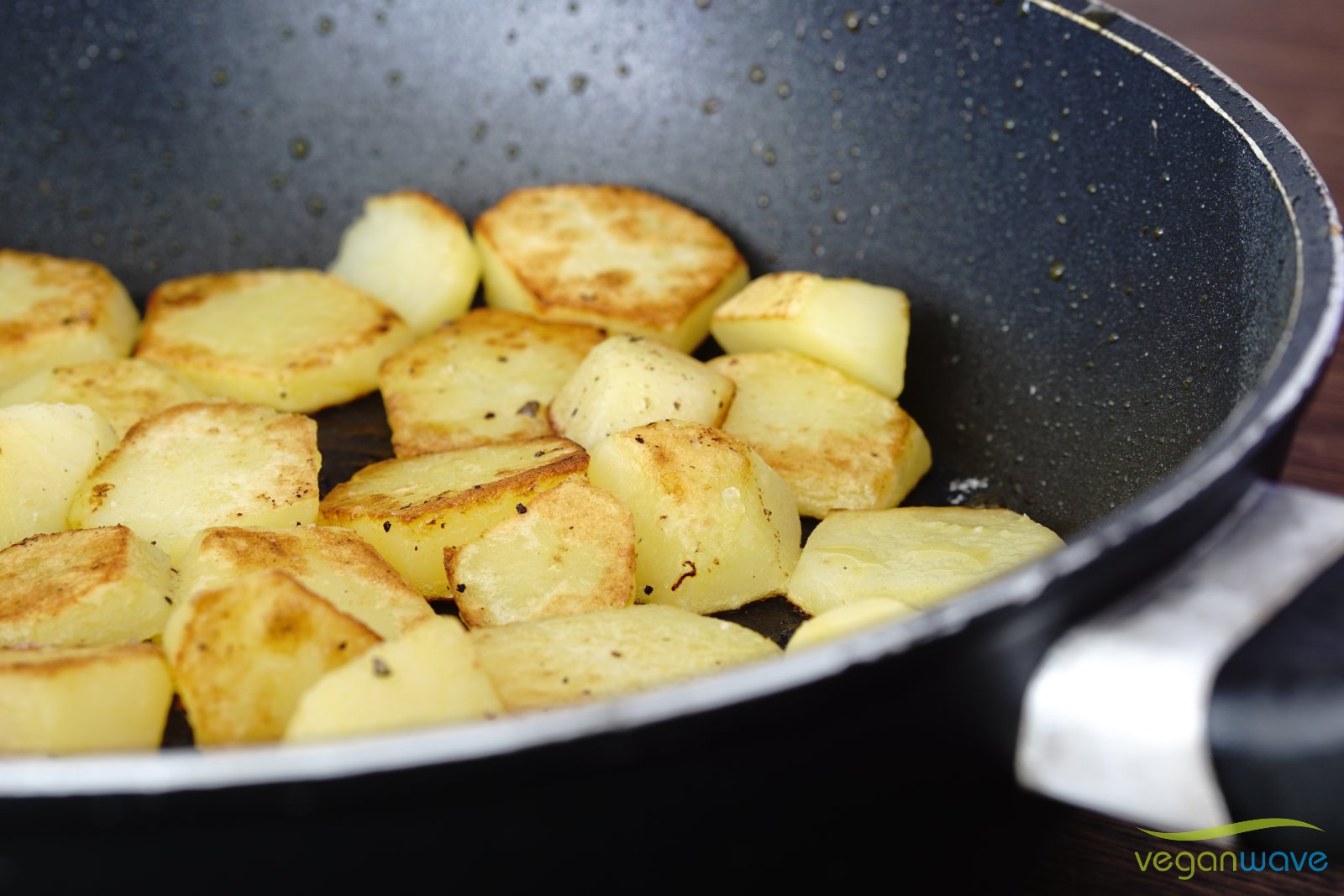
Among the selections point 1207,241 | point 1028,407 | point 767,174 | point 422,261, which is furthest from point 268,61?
point 1207,241

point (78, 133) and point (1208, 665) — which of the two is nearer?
point (1208, 665)

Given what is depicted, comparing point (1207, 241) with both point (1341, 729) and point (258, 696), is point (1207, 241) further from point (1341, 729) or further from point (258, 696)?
point (258, 696)

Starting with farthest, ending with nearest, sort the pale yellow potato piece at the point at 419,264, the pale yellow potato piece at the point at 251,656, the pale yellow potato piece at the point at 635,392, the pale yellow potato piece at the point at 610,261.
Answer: the pale yellow potato piece at the point at 419,264 < the pale yellow potato piece at the point at 610,261 < the pale yellow potato piece at the point at 635,392 < the pale yellow potato piece at the point at 251,656

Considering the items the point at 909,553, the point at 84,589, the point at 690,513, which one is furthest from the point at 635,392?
the point at 84,589

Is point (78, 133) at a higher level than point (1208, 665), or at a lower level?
lower

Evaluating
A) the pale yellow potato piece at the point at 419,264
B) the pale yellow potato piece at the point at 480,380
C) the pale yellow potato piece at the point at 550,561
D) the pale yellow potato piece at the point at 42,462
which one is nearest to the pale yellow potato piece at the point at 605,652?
the pale yellow potato piece at the point at 550,561

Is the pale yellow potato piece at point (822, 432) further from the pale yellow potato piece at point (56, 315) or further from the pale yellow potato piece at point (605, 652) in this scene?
the pale yellow potato piece at point (56, 315)

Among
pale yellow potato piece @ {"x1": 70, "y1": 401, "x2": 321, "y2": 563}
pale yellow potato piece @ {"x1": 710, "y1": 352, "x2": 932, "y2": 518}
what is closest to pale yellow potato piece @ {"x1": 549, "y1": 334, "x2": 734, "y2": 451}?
pale yellow potato piece @ {"x1": 710, "y1": 352, "x2": 932, "y2": 518}

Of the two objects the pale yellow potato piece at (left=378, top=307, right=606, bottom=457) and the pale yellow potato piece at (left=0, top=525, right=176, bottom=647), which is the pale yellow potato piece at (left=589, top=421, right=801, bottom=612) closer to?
the pale yellow potato piece at (left=378, top=307, right=606, bottom=457)

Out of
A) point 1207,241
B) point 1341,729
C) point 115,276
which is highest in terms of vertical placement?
point 1207,241
